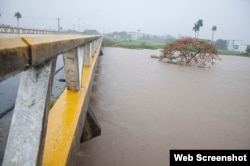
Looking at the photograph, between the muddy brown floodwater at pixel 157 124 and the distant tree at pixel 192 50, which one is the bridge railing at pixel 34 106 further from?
the distant tree at pixel 192 50

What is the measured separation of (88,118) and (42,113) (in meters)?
2.51

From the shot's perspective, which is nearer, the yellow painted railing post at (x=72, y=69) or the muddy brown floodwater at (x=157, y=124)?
the yellow painted railing post at (x=72, y=69)

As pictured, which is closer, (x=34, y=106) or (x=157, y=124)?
(x=34, y=106)

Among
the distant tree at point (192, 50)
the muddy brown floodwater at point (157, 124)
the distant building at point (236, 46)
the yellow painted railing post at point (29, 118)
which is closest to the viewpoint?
the yellow painted railing post at point (29, 118)

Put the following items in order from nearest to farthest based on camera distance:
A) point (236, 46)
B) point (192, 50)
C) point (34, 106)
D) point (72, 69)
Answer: point (34, 106) → point (72, 69) → point (192, 50) → point (236, 46)

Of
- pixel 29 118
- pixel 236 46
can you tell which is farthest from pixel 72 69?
pixel 236 46

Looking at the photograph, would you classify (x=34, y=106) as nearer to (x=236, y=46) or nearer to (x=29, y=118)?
(x=29, y=118)

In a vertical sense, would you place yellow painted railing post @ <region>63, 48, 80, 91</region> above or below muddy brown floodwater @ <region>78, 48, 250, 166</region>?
above

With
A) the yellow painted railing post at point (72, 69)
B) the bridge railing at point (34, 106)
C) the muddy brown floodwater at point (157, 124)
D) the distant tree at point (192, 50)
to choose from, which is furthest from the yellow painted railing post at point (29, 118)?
the distant tree at point (192, 50)

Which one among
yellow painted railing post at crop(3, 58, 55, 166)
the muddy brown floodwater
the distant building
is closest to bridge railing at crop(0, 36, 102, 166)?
yellow painted railing post at crop(3, 58, 55, 166)

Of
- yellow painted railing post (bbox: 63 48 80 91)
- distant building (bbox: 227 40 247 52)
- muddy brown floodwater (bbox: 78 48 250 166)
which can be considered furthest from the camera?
distant building (bbox: 227 40 247 52)

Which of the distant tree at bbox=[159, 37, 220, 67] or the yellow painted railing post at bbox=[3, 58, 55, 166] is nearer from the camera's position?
the yellow painted railing post at bbox=[3, 58, 55, 166]

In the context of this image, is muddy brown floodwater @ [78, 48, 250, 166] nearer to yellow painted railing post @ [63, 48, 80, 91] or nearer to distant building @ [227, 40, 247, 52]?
yellow painted railing post @ [63, 48, 80, 91]

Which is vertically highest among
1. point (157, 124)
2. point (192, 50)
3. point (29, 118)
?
point (192, 50)
